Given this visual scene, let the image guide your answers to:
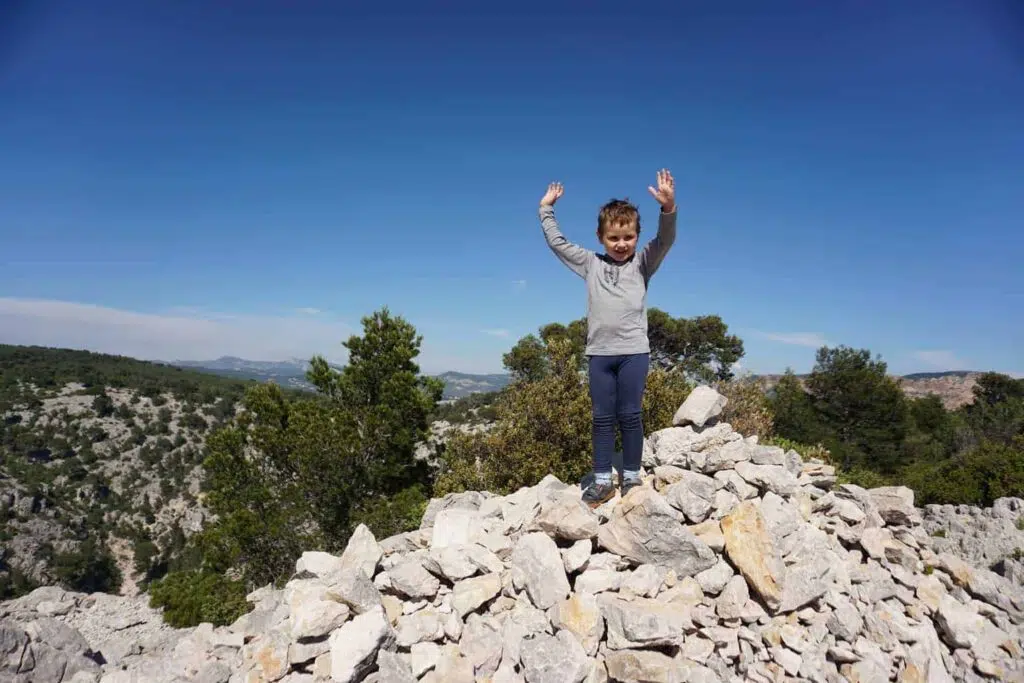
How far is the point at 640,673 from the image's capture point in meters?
3.91

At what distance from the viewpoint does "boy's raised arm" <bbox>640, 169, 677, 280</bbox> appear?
14.7ft

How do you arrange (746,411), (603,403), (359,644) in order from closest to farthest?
1. (359,644)
2. (603,403)
3. (746,411)

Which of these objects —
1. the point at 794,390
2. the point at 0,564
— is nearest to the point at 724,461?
the point at 794,390

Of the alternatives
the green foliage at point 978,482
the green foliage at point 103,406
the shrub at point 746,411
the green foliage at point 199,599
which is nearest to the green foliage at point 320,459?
the green foliage at point 199,599

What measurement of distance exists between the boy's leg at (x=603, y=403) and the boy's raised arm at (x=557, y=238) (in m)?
1.05

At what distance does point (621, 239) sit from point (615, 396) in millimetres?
1757

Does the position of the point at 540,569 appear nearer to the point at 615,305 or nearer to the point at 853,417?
the point at 615,305

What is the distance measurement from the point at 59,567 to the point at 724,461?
57.8m

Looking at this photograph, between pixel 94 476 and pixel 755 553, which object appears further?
pixel 94 476

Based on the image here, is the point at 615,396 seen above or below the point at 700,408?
above

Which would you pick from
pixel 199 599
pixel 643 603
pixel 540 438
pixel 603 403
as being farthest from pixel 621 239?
pixel 199 599

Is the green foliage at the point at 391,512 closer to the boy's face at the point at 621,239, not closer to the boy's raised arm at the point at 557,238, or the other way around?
the boy's raised arm at the point at 557,238

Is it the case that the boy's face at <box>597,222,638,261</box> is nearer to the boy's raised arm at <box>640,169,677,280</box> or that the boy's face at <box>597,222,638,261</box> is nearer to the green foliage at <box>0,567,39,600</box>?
the boy's raised arm at <box>640,169,677,280</box>

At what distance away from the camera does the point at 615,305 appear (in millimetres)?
5074
